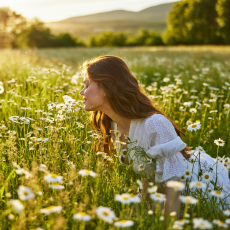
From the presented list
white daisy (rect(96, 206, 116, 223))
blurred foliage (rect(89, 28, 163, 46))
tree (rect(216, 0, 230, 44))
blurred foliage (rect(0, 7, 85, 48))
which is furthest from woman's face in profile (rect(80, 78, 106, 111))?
blurred foliage (rect(0, 7, 85, 48))

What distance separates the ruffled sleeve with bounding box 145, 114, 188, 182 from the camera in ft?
6.88

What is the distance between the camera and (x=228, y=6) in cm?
3534

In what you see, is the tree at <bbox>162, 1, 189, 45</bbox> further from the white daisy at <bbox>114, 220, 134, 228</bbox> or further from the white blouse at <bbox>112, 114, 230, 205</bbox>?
the white daisy at <bbox>114, 220, 134, 228</bbox>

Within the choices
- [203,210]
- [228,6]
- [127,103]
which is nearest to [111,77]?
[127,103]

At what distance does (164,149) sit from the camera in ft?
6.86

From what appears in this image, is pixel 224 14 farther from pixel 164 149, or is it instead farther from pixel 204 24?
pixel 164 149

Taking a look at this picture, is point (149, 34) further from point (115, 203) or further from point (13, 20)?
point (115, 203)

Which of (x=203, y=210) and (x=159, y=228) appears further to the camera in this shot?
(x=203, y=210)

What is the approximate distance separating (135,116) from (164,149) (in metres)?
0.38

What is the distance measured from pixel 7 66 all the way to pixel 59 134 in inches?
181

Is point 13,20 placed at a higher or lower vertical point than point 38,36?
higher

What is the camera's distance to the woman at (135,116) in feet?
6.97

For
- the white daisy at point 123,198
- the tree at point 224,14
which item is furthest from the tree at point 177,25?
the white daisy at point 123,198

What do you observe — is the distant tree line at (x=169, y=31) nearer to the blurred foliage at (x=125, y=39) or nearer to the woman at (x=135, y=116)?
the blurred foliage at (x=125, y=39)
